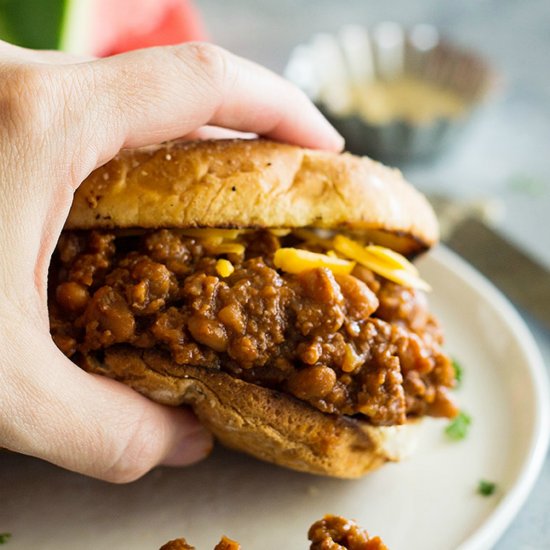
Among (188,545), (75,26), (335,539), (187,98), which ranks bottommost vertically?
(188,545)

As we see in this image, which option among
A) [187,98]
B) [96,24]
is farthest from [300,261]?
[96,24]

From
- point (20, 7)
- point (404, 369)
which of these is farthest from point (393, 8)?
point (404, 369)

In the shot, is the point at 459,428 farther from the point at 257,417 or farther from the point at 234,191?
the point at 234,191

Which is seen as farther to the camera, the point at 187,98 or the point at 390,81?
the point at 390,81

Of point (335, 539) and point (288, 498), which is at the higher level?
point (335, 539)

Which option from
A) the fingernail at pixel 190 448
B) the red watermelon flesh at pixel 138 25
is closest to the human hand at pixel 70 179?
the fingernail at pixel 190 448

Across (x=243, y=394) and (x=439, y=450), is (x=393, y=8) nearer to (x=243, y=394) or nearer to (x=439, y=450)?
(x=439, y=450)

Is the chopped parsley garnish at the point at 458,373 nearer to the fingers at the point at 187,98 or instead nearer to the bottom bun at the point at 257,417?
the bottom bun at the point at 257,417

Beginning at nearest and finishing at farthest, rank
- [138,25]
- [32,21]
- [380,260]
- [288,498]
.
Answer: [380,260], [288,498], [32,21], [138,25]
